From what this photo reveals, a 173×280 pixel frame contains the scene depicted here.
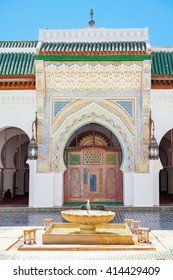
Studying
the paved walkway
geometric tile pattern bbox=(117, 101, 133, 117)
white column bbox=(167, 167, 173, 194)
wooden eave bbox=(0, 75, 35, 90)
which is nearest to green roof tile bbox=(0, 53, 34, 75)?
wooden eave bbox=(0, 75, 35, 90)

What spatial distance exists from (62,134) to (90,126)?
2035 mm

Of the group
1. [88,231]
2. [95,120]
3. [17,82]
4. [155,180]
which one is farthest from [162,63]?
[88,231]

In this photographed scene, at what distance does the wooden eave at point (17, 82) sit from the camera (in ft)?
28.8

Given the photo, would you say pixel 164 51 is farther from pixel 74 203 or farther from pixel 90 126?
pixel 74 203

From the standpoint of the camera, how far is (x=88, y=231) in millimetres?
4941

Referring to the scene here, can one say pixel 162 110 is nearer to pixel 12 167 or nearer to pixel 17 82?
pixel 17 82

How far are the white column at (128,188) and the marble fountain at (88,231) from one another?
325 cm

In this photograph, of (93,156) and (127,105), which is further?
(93,156)

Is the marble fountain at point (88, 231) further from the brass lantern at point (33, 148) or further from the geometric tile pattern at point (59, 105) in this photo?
the geometric tile pattern at point (59, 105)

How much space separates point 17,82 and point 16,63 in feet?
2.59

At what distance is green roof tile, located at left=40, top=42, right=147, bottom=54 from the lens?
855 centimetres

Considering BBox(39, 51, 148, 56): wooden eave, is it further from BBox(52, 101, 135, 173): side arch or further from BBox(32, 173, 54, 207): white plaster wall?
BBox(32, 173, 54, 207): white plaster wall

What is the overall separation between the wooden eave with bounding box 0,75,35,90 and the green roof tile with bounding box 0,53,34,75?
0.75ft

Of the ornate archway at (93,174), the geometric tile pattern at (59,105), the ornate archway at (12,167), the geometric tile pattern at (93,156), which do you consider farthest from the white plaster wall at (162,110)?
the ornate archway at (12,167)
